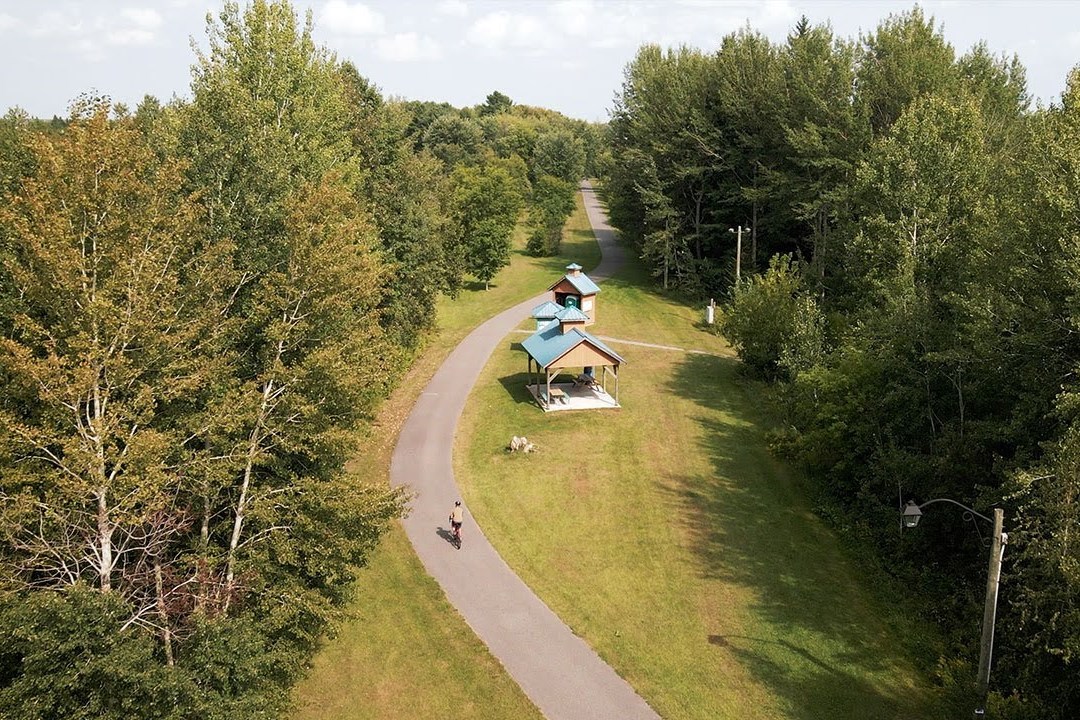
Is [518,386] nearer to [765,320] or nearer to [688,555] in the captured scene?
[765,320]

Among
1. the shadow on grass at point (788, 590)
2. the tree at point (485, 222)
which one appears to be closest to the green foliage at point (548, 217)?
the tree at point (485, 222)

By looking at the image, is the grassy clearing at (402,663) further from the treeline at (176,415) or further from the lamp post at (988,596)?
the lamp post at (988,596)

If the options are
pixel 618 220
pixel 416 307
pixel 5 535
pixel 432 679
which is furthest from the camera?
pixel 618 220

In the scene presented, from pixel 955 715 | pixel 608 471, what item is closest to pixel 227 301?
pixel 608 471

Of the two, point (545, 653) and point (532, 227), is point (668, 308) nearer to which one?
point (532, 227)

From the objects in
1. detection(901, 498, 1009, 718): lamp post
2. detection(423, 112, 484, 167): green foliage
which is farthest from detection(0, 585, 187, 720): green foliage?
detection(423, 112, 484, 167): green foliage

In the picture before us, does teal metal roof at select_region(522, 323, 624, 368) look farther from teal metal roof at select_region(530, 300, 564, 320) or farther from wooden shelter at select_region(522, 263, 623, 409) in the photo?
teal metal roof at select_region(530, 300, 564, 320)
